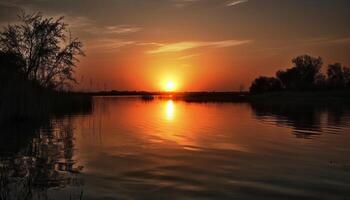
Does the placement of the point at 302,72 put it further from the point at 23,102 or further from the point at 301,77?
the point at 23,102

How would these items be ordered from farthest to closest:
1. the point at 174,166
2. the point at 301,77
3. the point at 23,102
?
the point at 301,77
the point at 23,102
the point at 174,166

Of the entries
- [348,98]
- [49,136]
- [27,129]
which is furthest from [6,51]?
[348,98]

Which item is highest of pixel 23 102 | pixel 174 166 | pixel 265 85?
pixel 265 85

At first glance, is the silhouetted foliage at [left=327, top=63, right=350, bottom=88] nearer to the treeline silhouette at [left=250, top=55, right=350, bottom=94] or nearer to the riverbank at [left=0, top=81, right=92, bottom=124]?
the treeline silhouette at [left=250, top=55, right=350, bottom=94]

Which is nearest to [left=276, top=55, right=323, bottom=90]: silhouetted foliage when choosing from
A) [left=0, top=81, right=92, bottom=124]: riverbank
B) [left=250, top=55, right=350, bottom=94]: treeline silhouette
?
[left=250, top=55, right=350, bottom=94]: treeline silhouette

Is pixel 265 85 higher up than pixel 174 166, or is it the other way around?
pixel 265 85

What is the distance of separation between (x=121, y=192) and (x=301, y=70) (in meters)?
124

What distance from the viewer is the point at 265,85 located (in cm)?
12962

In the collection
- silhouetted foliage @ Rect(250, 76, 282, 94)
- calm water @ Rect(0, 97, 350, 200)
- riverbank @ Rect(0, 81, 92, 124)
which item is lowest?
calm water @ Rect(0, 97, 350, 200)

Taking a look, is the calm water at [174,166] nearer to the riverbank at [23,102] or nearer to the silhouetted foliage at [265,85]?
the riverbank at [23,102]

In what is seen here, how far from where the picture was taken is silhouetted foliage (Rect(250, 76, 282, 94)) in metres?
128

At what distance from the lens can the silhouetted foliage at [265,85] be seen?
5037 inches

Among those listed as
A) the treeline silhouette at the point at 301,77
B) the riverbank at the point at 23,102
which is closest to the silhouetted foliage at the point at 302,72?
the treeline silhouette at the point at 301,77

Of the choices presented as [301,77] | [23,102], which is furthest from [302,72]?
[23,102]
